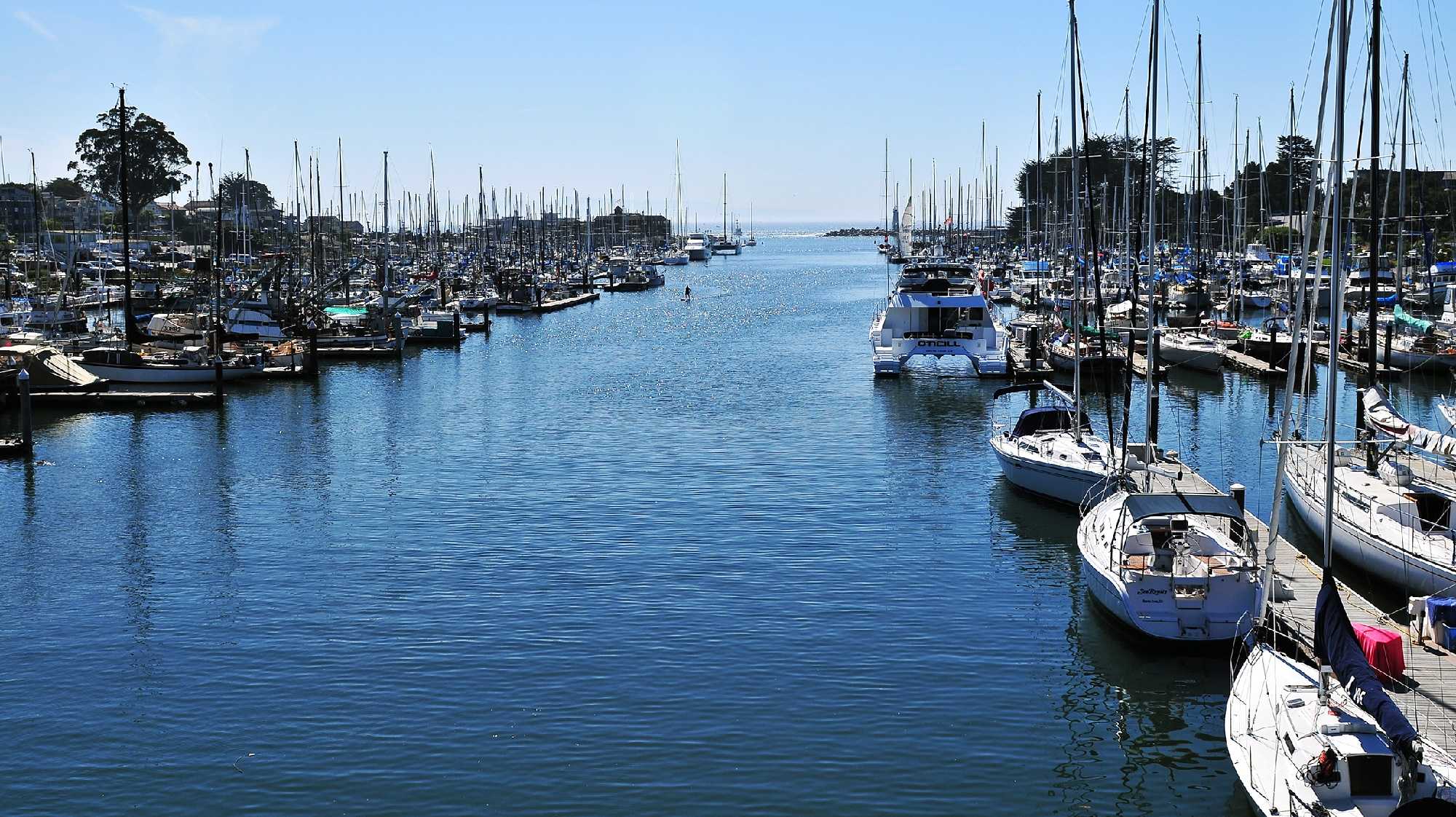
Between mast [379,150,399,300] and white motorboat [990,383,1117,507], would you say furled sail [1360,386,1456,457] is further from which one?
mast [379,150,399,300]

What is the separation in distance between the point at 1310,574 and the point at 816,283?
147 m

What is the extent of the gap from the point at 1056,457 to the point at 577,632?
16.0 meters

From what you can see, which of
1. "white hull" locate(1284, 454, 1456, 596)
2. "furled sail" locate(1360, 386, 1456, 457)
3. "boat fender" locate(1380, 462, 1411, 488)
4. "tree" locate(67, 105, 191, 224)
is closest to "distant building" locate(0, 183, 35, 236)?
"tree" locate(67, 105, 191, 224)

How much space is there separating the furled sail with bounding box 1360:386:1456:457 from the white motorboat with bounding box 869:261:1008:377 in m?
24.9

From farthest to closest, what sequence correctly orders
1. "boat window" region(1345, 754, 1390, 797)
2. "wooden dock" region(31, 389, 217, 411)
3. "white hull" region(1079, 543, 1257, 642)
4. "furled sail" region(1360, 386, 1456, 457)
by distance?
1. "wooden dock" region(31, 389, 217, 411)
2. "furled sail" region(1360, 386, 1456, 457)
3. "white hull" region(1079, 543, 1257, 642)
4. "boat window" region(1345, 754, 1390, 797)

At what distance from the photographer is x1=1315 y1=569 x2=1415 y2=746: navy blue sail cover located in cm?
1705

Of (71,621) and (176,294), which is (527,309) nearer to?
(176,294)

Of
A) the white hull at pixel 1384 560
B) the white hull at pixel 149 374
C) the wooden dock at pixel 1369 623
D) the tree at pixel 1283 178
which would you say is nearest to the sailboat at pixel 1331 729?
the wooden dock at pixel 1369 623

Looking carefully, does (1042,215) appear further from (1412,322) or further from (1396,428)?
(1396,428)

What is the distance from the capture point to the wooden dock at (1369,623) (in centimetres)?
2014

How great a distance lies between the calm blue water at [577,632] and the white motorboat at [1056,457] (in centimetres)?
92

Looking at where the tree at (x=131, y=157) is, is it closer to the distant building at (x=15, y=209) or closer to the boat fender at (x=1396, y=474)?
the distant building at (x=15, y=209)

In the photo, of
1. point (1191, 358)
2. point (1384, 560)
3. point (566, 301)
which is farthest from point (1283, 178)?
point (1384, 560)

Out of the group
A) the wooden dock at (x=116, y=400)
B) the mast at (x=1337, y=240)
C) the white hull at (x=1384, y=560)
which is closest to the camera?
the mast at (x=1337, y=240)
